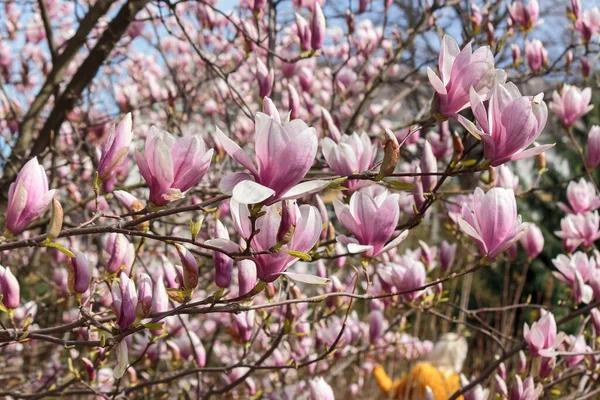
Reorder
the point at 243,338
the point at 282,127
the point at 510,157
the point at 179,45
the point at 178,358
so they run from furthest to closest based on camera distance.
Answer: the point at 179,45 < the point at 178,358 < the point at 243,338 < the point at 510,157 < the point at 282,127

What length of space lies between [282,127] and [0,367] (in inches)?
100.0

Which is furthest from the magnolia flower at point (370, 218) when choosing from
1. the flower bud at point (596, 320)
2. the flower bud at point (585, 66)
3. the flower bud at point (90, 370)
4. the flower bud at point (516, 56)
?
the flower bud at point (585, 66)

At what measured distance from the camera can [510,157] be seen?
100 cm

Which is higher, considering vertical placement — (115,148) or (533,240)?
(115,148)

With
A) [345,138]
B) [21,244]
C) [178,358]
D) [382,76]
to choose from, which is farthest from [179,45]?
[21,244]

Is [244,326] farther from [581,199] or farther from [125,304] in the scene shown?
[581,199]

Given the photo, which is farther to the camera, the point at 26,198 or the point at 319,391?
the point at 319,391

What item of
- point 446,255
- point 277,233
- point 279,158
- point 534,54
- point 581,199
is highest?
point 534,54

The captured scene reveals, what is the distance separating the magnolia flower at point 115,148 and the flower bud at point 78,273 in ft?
0.71

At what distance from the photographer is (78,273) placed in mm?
1094

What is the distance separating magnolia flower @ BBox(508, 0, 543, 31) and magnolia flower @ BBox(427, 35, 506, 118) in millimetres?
1499

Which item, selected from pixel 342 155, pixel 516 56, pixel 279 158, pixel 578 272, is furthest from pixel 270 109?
pixel 516 56

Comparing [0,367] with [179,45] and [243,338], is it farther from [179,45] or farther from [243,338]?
[179,45]

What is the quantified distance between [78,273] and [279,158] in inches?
18.9
